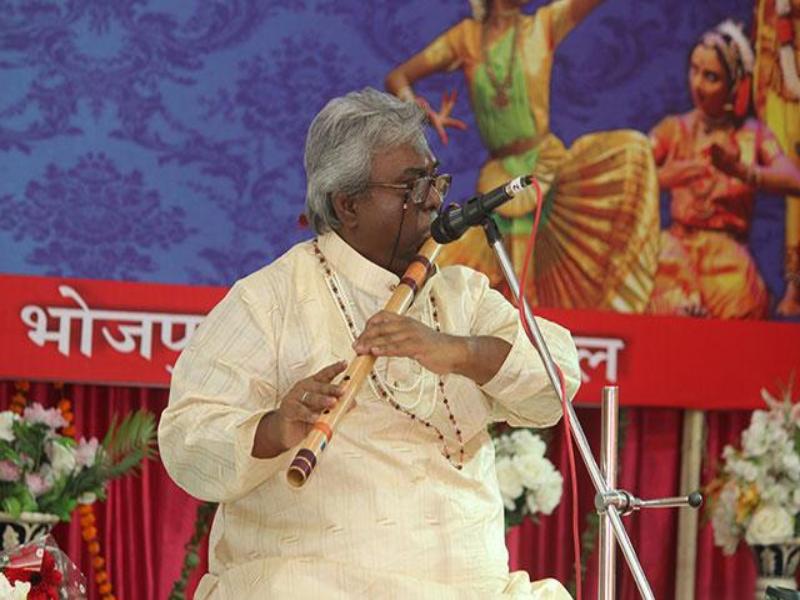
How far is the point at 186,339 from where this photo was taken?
538cm

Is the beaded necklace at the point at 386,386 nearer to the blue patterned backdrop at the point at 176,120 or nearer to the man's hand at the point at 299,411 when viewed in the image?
the man's hand at the point at 299,411

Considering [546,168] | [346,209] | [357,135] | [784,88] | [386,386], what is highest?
[784,88]

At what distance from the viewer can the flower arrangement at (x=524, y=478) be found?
5.05 meters

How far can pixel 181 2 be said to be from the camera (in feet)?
18.2

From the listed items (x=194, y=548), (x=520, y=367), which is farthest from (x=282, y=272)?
(x=194, y=548)

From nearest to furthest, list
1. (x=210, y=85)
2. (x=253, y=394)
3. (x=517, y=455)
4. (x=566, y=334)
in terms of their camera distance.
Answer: (x=253, y=394), (x=566, y=334), (x=517, y=455), (x=210, y=85)

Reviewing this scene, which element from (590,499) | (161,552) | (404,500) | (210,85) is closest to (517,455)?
(590,499)

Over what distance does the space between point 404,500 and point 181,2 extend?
9.54 feet

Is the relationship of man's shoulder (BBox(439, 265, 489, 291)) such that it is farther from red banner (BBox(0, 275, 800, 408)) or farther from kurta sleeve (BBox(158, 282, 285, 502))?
red banner (BBox(0, 275, 800, 408))

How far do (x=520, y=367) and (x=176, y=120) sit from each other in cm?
263

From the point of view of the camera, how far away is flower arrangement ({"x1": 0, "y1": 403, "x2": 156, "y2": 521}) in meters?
4.46

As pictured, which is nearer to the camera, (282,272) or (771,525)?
(282,272)

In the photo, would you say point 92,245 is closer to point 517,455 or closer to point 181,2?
point 181,2

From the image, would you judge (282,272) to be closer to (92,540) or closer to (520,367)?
(520,367)
